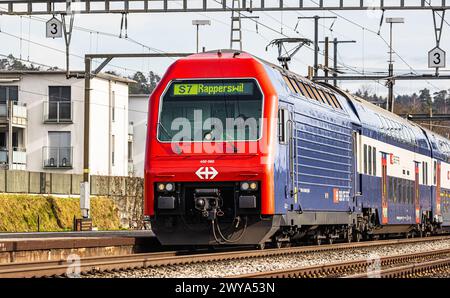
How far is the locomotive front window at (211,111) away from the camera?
68.3 ft

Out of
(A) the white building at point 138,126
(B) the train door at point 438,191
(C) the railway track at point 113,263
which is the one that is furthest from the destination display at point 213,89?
(A) the white building at point 138,126

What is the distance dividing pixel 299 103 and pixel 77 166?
1658 inches

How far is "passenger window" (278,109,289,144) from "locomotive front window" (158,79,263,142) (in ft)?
2.09

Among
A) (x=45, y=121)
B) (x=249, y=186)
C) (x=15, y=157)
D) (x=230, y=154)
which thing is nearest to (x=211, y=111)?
(x=230, y=154)

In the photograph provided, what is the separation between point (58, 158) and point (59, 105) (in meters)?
3.26

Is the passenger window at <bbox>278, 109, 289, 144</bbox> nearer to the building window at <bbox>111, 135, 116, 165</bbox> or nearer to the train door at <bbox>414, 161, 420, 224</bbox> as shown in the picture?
the train door at <bbox>414, 161, 420, 224</bbox>

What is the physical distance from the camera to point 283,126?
21484 mm

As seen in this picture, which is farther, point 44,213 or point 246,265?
point 44,213

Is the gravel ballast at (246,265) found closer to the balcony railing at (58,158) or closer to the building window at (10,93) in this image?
the balcony railing at (58,158)

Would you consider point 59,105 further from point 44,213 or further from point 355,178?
point 355,178

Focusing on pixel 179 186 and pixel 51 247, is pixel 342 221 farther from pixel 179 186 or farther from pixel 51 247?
pixel 51 247
